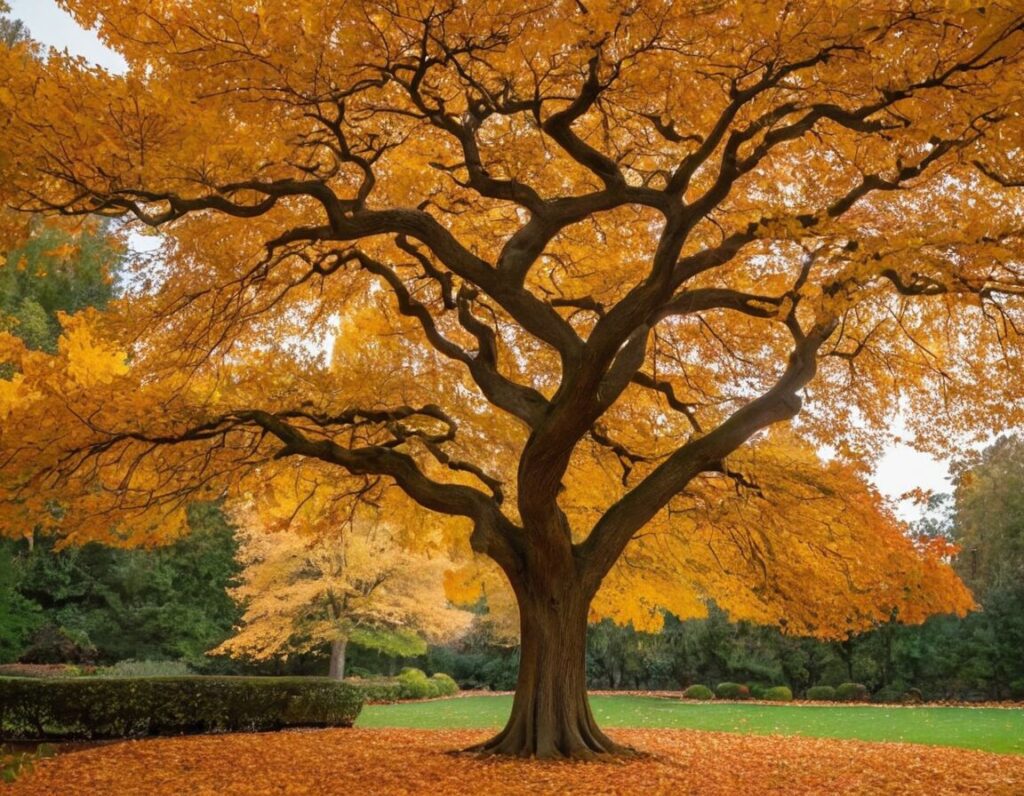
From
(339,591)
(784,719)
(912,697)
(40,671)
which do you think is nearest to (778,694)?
(912,697)

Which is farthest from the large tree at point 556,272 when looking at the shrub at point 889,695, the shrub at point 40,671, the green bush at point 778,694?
the shrub at point 889,695

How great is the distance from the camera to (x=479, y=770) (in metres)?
7.86

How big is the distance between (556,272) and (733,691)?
1911 centimetres

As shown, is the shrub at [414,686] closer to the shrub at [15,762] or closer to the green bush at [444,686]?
the green bush at [444,686]

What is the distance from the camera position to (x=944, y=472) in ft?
90.0

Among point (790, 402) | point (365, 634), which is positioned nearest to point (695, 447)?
point (790, 402)

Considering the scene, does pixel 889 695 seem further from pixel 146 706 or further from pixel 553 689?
pixel 146 706

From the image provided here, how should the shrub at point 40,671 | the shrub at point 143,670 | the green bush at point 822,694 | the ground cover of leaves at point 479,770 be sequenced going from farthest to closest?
the green bush at point 822,694, the shrub at point 143,670, the shrub at point 40,671, the ground cover of leaves at point 479,770

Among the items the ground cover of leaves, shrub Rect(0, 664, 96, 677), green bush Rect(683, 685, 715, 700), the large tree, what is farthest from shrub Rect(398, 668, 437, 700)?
the ground cover of leaves

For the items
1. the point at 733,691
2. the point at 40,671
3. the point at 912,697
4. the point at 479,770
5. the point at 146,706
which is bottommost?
the point at 479,770

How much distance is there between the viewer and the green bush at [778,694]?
24.7 m

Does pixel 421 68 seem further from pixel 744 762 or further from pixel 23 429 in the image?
pixel 744 762

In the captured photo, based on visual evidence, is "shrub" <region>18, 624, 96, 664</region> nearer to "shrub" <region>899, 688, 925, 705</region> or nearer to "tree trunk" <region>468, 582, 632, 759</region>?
"tree trunk" <region>468, 582, 632, 759</region>

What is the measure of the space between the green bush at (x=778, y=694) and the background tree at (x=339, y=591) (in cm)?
937
